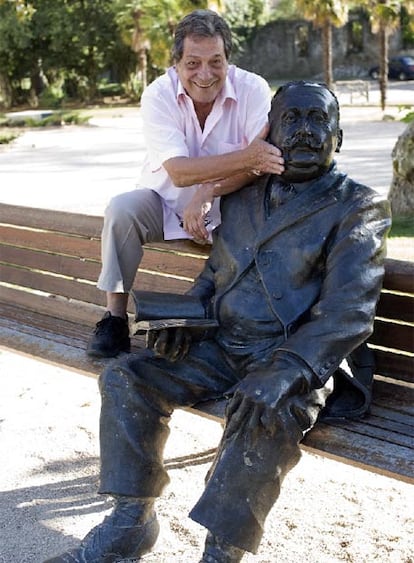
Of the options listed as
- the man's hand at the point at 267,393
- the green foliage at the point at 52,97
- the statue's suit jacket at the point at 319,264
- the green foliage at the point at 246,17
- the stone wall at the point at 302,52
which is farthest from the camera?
the stone wall at the point at 302,52

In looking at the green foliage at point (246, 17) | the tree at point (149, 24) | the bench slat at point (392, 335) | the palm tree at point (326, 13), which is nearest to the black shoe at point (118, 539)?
the bench slat at point (392, 335)

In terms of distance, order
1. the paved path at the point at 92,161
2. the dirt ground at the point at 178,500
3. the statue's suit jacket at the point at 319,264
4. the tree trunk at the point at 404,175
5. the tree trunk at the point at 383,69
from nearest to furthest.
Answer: the statue's suit jacket at the point at 319,264 → the dirt ground at the point at 178,500 → the tree trunk at the point at 404,175 → the paved path at the point at 92,161 → the tree trunk at the point at 383,69

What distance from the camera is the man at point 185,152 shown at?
147 inches

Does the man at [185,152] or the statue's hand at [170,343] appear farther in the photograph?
the man at [185,152]

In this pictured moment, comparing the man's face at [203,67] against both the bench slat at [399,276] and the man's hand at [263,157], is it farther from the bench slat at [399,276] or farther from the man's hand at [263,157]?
the bench slat at [399,276]

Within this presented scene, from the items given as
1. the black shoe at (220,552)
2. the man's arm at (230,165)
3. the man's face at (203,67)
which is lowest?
the black shoe at (220,552)

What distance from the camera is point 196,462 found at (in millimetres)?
4535

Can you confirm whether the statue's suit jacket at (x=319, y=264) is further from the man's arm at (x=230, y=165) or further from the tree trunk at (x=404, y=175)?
the tree trunk at (x=404, y=175)

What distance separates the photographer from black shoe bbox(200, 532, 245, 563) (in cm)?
288

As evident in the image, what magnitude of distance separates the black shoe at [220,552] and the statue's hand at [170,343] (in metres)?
0.73

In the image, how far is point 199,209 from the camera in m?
3.83

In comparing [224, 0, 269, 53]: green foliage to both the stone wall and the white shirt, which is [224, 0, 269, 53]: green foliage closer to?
the stone wall

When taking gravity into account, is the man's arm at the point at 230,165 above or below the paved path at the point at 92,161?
above

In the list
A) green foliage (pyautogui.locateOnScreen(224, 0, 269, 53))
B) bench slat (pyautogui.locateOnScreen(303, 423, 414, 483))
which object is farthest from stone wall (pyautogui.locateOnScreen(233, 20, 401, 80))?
bench slat (pyautogui.locateOnScreen(303, 423, 414, 483))
